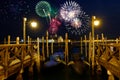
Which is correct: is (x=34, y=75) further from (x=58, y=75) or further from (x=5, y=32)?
(x=5, y=32)

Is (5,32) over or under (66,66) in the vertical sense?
over

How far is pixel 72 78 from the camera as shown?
54.5ft

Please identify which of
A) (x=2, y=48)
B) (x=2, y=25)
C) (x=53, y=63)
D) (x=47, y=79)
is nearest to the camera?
(x=2, y=48)

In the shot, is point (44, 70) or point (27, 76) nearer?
point (27, 76)

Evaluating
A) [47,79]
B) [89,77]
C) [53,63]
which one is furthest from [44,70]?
[89,77]

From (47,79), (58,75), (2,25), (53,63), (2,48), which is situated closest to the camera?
(2,48)

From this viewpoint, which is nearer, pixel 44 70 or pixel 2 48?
pixel 2 48

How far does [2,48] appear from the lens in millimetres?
8930

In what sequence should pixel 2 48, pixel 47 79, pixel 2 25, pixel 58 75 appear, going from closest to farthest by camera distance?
pixel 2 48, pixel 47 79, pixel 58 75, pixel 2 25

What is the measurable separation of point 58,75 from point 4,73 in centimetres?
871

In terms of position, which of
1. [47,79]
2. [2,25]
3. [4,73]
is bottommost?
[47,79]

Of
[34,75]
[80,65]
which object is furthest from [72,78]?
[34,75]

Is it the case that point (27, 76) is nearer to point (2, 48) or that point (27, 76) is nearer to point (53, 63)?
point (53, 63)

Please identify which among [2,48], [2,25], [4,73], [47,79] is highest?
[2,25]
